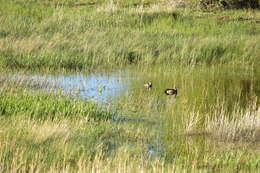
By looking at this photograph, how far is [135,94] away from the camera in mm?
12742

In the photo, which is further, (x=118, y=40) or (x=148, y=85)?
(x=118, y=40)

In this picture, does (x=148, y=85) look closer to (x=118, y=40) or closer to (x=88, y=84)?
(x=88, y=84)

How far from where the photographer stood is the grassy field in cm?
813

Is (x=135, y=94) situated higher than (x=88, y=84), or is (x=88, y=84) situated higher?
(x=135, y=94)

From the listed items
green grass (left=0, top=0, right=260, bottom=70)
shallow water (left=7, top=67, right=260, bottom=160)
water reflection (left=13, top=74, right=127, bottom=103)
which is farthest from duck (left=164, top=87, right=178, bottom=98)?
green grass (left=0, top=0, right=260, bottom=70)

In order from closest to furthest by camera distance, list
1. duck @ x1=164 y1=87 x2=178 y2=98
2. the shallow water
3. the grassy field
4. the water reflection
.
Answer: the grassy field → the shallow water → the water reflection → duck @ x1=164 y1=87 x2=178 y2=98

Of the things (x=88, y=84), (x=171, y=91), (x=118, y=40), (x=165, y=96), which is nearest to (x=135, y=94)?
(x=165, y=96)

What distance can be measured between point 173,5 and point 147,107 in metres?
14.8

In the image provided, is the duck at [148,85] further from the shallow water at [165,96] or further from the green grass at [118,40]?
the green grass at [118,40]

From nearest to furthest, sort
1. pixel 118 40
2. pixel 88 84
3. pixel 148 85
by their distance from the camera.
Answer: pixel 148 85 → pixel 88 84 → pixel 118 40

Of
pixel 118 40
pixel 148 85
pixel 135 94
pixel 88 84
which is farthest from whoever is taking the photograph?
pixel 118 40

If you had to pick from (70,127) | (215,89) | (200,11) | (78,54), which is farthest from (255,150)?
(200,11)

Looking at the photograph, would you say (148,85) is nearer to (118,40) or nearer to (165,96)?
(165,96)

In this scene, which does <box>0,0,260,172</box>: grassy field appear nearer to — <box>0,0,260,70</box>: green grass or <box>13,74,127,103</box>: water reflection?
<box>0,0,260,70</box>: green grass
